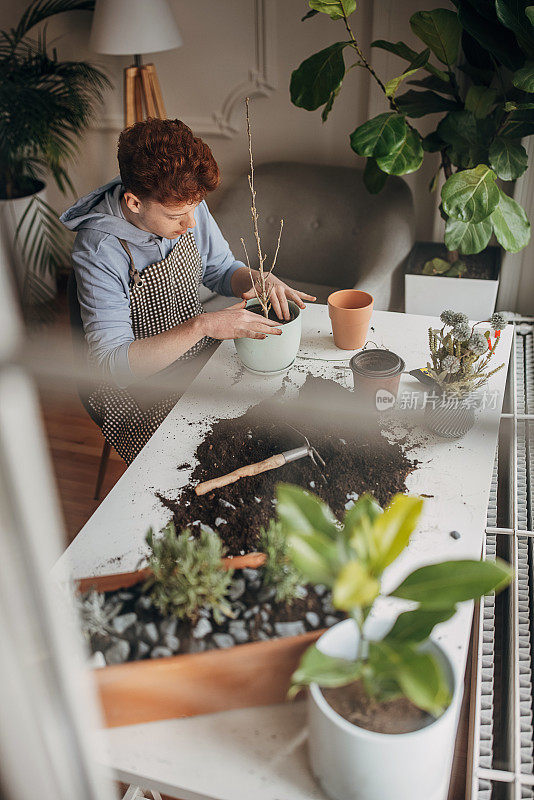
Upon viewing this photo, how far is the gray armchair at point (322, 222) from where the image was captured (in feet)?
6.33

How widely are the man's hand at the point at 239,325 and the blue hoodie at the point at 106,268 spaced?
18 cm

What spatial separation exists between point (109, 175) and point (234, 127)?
23.3 inches

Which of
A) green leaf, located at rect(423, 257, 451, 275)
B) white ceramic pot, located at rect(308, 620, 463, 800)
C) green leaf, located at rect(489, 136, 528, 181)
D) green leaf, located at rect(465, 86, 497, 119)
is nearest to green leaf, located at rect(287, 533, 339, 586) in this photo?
white ceramic pot, located at rect(308, 620, 463, 800)

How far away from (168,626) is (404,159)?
1267mm

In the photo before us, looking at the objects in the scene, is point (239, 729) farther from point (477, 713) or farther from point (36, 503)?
point (36, 503)

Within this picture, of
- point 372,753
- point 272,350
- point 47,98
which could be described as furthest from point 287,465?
point 47,98

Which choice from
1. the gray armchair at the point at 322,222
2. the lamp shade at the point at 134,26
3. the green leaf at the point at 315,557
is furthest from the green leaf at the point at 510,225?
the green leaf at the point at 315,557

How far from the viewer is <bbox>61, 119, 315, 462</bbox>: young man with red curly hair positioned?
3.72ft

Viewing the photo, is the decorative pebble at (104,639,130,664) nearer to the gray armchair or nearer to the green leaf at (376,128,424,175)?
the green leaf at (376,128,424,175)

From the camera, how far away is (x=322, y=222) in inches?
81.1

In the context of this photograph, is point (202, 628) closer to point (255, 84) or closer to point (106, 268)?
point (106, 268)

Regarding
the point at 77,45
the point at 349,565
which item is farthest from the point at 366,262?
the point at 349,565

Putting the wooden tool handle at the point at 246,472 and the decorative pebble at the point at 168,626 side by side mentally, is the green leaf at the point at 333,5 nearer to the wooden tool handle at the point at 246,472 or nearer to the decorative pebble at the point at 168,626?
the wooden tool handle at the point at 246,472

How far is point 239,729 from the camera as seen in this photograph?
649 millimetres
